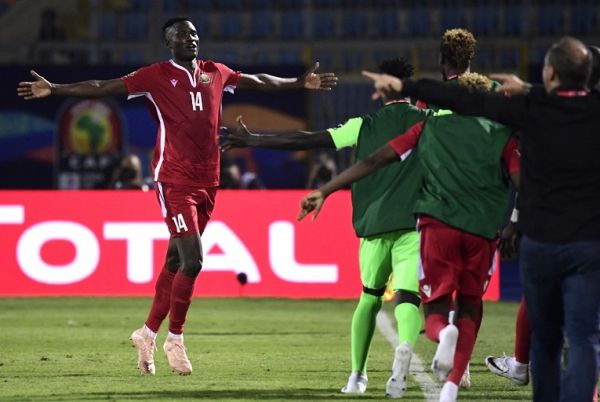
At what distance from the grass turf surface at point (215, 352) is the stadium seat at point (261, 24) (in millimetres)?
16049

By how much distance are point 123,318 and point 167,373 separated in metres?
Result: 5.55

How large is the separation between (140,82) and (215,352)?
2.72 m

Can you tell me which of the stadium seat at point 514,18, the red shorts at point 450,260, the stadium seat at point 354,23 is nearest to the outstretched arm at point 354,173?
the red shorts at point 450,260

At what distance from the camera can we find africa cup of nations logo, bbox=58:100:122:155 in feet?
91.9

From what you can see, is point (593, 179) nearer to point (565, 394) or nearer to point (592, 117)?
point (592, 117)

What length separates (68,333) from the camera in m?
14.2

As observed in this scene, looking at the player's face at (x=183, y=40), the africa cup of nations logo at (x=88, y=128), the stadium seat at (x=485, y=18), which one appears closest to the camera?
the player's face at (x=183, y=40)

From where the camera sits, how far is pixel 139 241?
746 inches

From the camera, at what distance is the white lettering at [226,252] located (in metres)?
18.9

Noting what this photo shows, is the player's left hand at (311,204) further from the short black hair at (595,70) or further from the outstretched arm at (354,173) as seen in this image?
the short black hair at (595,70)

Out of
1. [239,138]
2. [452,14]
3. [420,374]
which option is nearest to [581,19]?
[452,14]

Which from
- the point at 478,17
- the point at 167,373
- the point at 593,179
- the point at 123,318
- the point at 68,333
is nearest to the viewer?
the point at 593,179

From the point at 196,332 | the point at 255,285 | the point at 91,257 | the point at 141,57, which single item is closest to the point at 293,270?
the point at 255,285

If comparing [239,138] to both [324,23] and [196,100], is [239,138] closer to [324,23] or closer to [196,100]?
[196,100]
